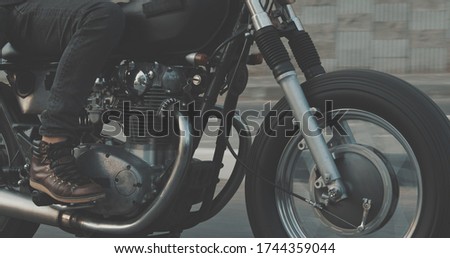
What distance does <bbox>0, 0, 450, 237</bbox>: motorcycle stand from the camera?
3.25 metres

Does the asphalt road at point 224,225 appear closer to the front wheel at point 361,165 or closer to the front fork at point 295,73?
the front wheel at point 361,165

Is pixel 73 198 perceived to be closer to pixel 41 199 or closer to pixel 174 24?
pixel 41 199

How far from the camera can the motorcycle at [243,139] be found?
3248mm

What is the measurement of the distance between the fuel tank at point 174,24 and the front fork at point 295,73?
150mm

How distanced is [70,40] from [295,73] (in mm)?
874

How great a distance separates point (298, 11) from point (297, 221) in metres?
11.0

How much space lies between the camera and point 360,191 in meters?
3.30

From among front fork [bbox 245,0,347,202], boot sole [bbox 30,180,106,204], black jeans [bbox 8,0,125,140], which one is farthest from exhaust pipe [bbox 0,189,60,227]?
front fork [bbox 245,0,347,202]

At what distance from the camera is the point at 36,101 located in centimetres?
411

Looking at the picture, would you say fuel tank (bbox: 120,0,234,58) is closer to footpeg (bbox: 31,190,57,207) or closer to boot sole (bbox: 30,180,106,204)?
boot sole (bbox: 30,180,106,204)

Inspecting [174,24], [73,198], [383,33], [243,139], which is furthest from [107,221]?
[383,33]

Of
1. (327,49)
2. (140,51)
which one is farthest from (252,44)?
(327,49)

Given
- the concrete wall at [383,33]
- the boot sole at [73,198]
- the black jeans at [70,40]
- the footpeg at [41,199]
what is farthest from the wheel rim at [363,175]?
the concrete wall at [383,33]
